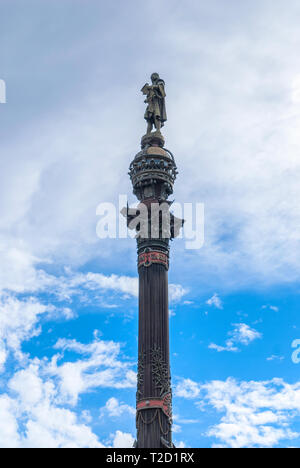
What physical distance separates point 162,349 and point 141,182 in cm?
1834

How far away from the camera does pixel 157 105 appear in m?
76.6

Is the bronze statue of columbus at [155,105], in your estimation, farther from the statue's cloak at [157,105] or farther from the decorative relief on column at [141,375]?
the decorative relief on column at [141,375]

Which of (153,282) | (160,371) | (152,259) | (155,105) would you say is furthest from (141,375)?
A: (155,105)

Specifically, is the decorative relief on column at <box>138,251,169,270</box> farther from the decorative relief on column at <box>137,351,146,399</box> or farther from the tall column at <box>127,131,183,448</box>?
the decorative relief on column at <box>137,351,146,399</box>

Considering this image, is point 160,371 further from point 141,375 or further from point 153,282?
point 153,282

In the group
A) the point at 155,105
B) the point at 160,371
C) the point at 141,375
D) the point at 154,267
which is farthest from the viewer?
the point at 155,105

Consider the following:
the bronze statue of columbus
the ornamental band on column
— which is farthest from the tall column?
the bronze statue of columbus

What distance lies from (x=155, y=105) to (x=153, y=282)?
2168 centimetres

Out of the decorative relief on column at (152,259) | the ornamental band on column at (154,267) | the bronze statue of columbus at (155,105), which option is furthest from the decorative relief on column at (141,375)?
the bronze statue of columbus at (155,105)

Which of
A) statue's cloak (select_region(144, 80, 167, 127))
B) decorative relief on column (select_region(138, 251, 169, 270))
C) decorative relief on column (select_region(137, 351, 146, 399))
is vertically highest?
statue's cloak (select_region(144, 80, 167, 127))

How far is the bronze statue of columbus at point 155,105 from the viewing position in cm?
7619

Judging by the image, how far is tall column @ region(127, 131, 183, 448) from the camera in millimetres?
61438

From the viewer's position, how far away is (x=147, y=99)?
7694 centimetres
